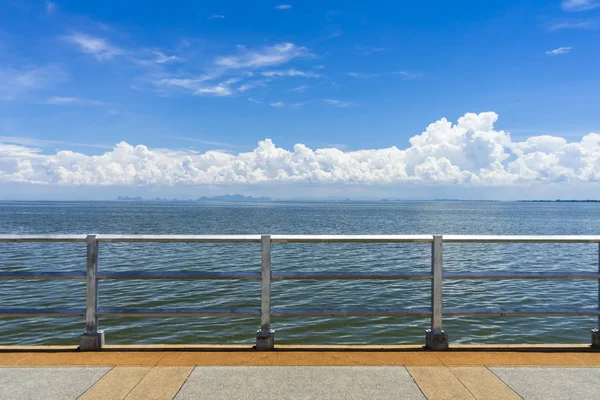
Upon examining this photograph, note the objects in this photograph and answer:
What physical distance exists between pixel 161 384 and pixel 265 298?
1.34 m

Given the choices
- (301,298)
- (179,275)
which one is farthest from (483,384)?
(301,298)

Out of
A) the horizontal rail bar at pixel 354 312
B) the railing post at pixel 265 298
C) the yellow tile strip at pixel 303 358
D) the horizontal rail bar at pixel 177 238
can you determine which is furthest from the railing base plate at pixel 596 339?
the horizontal rail bar at pixel 177 238

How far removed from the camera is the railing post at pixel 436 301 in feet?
16.3

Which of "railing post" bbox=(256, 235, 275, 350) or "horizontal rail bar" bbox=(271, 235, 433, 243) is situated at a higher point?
"horizontal rail bar" bbox=(271, 235, 433, 243)

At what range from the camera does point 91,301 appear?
16.2ft

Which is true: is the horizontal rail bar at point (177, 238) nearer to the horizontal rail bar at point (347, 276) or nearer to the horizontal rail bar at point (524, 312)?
the horizontal rail bar at point (347, 276)

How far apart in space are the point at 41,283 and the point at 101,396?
16156 millimetres

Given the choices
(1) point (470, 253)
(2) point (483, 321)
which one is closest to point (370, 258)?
(1) point (470, 253)

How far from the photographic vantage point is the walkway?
384 cm

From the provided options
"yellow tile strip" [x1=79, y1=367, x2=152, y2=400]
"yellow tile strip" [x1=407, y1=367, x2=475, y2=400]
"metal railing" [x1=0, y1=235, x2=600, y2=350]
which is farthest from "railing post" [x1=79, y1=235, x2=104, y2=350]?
"yellow tile strip" [x1=407, y1=367, x2=475, y2=400]

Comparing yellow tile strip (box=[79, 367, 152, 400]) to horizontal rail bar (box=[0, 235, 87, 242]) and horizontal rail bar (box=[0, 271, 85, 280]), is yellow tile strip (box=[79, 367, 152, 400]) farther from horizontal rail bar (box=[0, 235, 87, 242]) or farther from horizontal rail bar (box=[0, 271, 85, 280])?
horizontal rail bar (box=[0, 235, 87, 242])

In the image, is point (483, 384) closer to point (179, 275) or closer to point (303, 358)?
point (303, 358)

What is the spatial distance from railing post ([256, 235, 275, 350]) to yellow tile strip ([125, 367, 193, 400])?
88 cm

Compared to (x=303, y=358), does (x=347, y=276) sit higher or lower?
higher
